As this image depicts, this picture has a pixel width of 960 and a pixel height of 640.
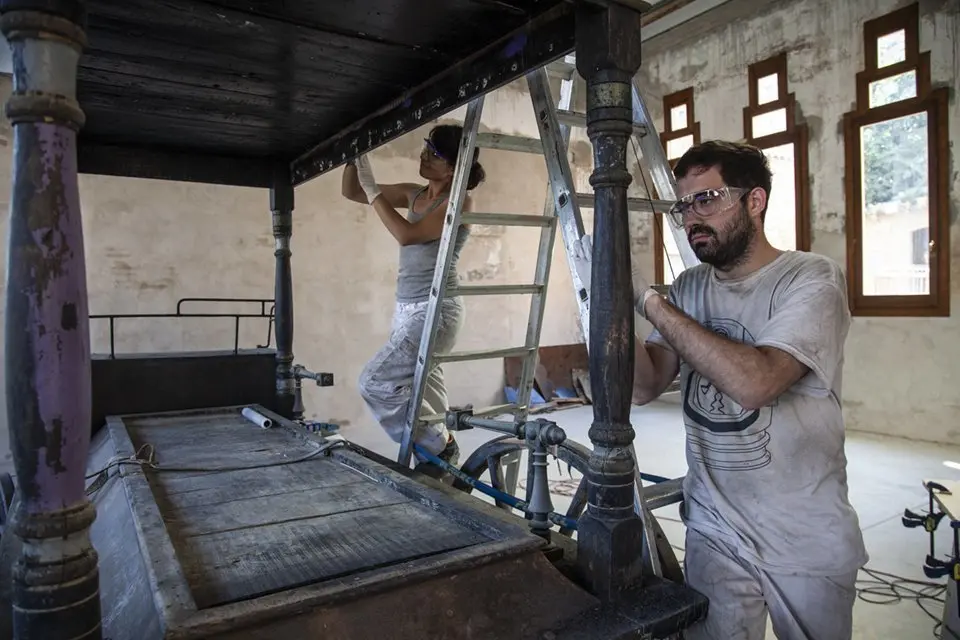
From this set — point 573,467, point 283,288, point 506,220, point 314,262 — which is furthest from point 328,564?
point 314,262

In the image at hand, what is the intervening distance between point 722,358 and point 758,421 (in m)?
0.22

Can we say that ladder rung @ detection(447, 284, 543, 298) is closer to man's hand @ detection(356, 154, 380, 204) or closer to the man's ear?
man's hand @ detection(356, 154, 380, 204)

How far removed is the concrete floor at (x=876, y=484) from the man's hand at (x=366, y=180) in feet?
5.42

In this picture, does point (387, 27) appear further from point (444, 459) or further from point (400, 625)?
point (444, 459)

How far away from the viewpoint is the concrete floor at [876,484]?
2.84m

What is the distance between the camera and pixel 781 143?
6629 mm

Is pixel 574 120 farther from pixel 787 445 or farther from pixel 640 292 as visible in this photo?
pixel 787 445

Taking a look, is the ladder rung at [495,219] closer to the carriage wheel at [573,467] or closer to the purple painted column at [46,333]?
the carriage wheel at [573,467]

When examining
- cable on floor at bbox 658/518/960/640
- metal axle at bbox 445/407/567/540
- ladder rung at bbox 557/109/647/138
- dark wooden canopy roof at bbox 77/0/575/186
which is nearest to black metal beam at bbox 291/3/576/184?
dark wooden canopy roof at bbox 77/0/575/186

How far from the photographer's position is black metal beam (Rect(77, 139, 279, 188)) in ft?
10.9

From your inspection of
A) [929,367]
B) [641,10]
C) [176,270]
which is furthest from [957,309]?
[176,270]

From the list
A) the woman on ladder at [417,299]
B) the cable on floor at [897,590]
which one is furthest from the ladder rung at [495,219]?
the cable on floor at [897,590]

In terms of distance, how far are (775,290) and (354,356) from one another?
522 centimetres

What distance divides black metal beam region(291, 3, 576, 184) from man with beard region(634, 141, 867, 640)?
488 millimetres
